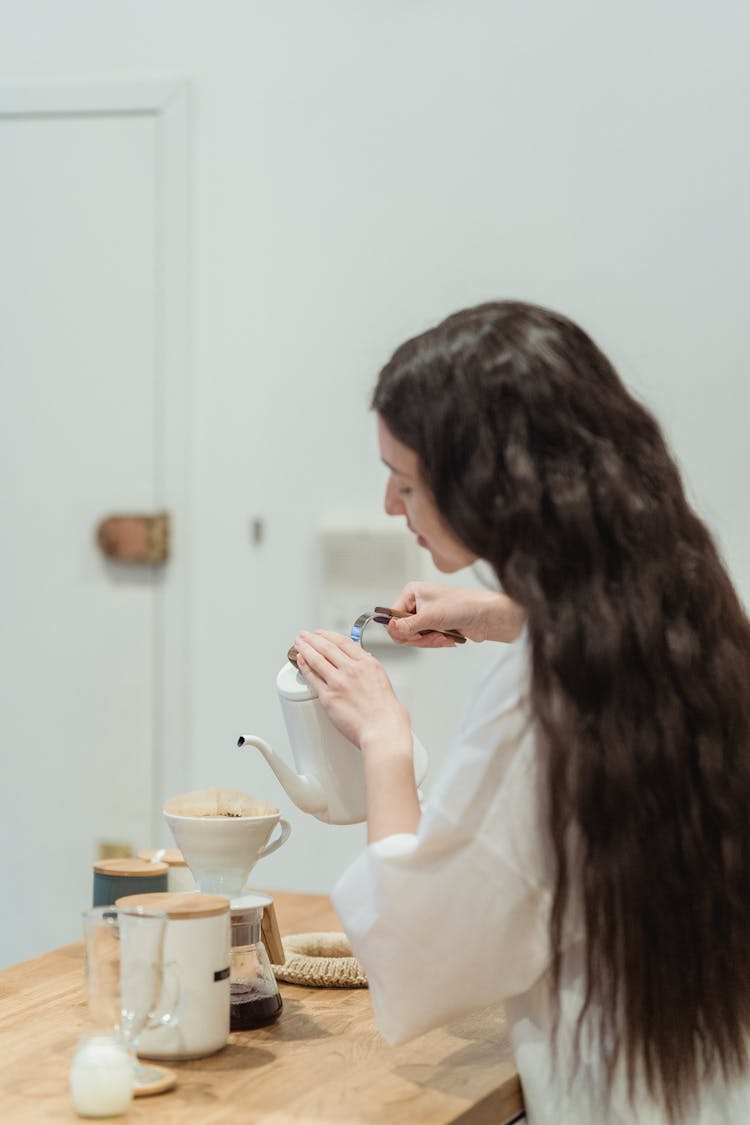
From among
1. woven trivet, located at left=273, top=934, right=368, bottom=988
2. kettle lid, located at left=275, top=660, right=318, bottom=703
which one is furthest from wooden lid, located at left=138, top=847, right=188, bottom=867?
kettle lid, located at left=275, top=660, right=318, bottom=703

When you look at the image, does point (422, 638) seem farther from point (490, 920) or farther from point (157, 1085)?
point (157, 1085)

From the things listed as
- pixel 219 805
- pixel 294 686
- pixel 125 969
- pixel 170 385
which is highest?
pixel 170 385

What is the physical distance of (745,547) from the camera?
8.44ft

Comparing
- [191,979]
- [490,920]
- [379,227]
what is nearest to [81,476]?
[379,227]

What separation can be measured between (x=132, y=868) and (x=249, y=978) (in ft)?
0.81

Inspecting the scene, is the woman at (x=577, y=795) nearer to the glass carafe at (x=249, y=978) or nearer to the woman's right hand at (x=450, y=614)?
the glass carafe at (x=249, y=978)

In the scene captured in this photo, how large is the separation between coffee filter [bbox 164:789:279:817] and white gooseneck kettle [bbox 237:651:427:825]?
5 cm

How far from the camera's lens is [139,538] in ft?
9.50

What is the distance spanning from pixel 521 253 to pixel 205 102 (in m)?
0.72

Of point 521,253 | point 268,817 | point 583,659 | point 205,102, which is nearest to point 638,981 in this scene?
point 583,659

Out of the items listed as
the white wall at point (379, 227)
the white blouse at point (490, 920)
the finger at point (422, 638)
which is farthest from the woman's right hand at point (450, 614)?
the white wall at point (379, 227)

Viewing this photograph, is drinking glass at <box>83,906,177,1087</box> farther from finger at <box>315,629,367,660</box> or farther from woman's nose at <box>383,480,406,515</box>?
woman's nose at <box>383,480,406,515</box>

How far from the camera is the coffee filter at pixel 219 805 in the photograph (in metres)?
1.41

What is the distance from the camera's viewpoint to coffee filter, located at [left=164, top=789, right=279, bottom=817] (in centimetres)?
141
